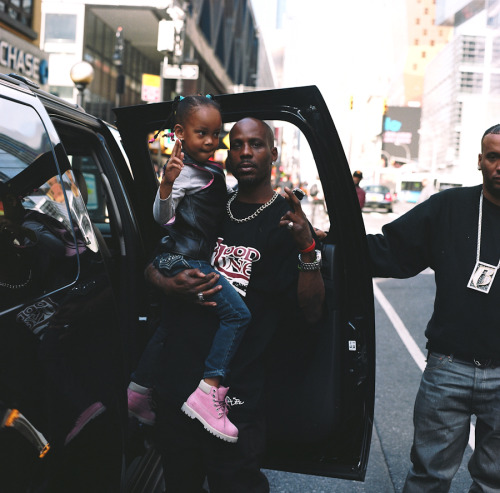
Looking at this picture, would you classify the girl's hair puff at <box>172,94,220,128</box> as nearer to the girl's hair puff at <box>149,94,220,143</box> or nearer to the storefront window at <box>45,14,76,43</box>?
the girl's hair puff at <box>149,94,220,143</box>

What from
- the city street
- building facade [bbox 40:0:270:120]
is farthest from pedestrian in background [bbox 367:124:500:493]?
building facade [bbox 40:0:270:120]

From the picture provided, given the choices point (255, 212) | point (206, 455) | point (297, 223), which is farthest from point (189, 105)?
point (206, 455)

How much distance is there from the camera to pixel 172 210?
2084 mm

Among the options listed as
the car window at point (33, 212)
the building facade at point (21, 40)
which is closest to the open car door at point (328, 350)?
the car window at point (33, 212)

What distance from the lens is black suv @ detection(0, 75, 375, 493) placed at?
1.54 metres

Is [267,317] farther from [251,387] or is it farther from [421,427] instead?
[421,427]

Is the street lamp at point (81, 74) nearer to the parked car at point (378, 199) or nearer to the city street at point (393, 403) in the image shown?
the city street at point (393, 403)

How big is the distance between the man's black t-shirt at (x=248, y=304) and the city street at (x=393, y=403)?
1.61 meters

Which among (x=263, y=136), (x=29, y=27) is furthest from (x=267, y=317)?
(x=29, y=27)

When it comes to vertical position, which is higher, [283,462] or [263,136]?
[263,136]

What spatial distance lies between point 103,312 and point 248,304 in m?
0.51

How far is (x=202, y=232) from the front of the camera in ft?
7.02

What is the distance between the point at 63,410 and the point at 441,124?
145m

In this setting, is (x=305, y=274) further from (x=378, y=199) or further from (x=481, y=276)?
(x=378, y=199)
